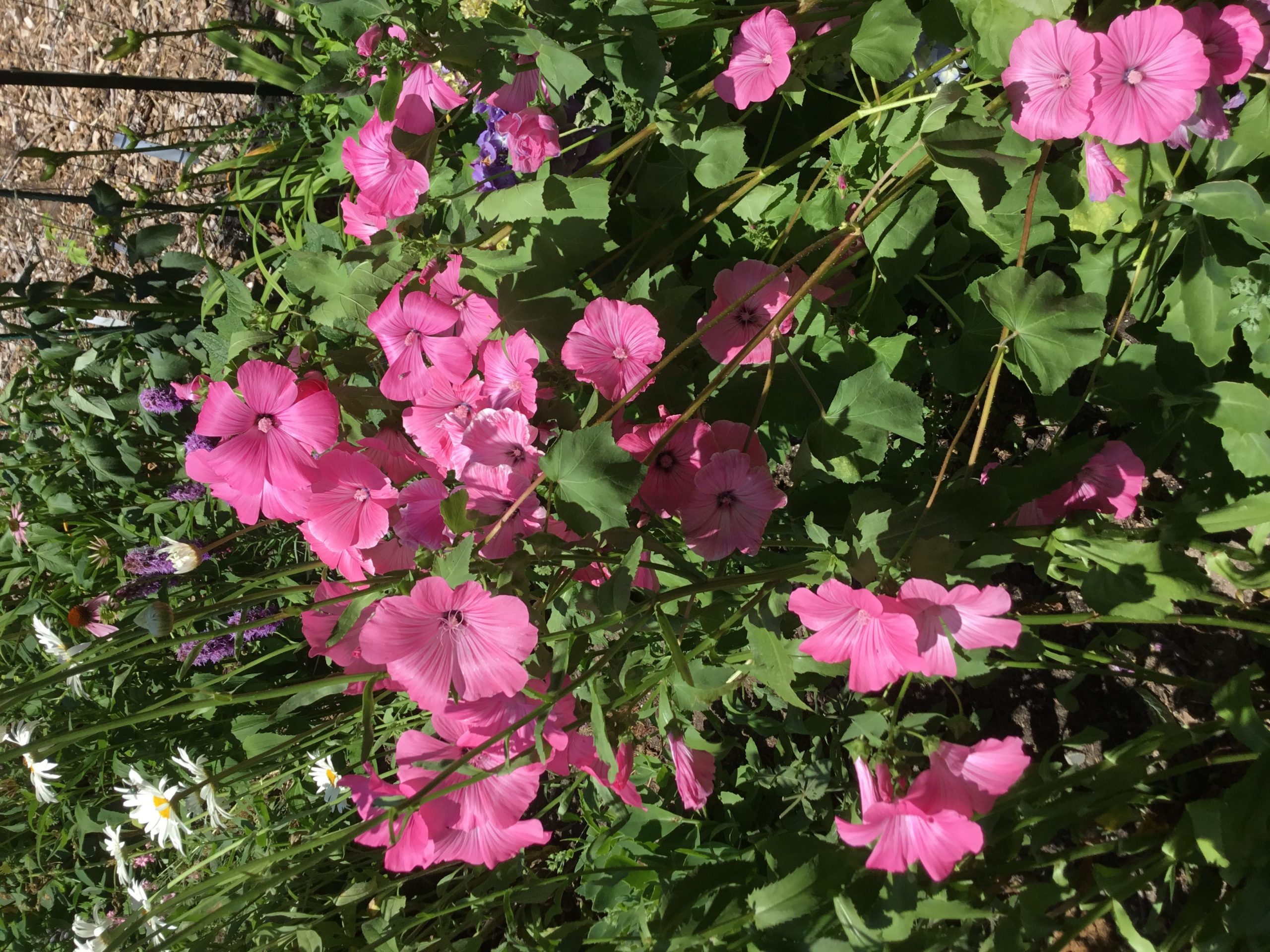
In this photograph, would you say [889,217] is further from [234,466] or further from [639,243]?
[234,466]

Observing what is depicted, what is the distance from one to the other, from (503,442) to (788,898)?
1.96ft

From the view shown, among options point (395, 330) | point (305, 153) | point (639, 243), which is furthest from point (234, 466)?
point (305, 153)

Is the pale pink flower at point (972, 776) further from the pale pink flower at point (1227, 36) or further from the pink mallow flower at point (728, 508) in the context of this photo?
the pale pink flower at point (1227, 36)

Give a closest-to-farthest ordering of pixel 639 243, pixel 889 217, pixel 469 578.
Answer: pixel 469 578
pixel 889 217
pixel 639 243

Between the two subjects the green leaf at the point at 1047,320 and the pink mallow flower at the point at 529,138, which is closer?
the green leaf at the point at 1047,320

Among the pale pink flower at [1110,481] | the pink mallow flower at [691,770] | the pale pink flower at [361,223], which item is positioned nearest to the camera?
the pale pink flower at [1110,481]

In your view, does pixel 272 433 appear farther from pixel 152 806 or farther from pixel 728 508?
pixel 152 806

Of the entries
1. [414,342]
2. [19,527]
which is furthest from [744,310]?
[19,527]

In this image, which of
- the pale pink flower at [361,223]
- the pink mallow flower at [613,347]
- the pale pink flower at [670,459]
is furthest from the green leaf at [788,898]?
the pale pink flower at [361,223]

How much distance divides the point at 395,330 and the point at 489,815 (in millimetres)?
631

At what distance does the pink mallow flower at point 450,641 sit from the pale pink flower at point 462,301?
0.39m

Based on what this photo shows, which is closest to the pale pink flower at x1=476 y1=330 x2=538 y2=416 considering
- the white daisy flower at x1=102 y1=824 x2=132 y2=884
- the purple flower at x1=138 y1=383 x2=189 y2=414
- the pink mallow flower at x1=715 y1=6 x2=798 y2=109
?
the pink mallow flower at x1=715 y1=6 x2=798 y2=109

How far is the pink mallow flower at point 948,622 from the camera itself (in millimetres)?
788

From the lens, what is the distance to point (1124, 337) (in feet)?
5.01
